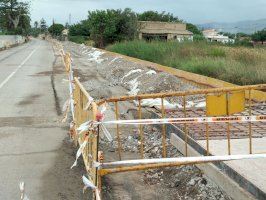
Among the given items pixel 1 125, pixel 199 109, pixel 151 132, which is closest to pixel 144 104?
pixel 199 109

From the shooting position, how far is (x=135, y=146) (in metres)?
8.99

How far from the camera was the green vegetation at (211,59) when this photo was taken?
1484 centimetres

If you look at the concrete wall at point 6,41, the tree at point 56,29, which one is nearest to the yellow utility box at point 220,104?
the concrete wall at point 6,41

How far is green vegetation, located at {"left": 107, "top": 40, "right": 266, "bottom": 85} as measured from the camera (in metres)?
14.8

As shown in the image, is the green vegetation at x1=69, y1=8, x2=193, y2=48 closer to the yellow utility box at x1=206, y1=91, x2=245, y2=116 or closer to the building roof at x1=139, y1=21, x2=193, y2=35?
the building roof at x1=139, y1=21, x2=193, y2=35

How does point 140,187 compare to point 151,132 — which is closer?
point 140,187

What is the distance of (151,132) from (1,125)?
353 centimetres

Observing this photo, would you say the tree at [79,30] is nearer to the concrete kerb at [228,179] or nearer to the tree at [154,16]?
the tree at [154,16]

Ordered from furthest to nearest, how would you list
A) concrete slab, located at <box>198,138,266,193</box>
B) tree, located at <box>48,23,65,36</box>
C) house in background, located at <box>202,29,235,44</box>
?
1. tree, located at <box>48,23,65,36</box>
2. house in background, located at <box>202,29,235,44</box>
3. concrete slab, located at <box>198,138,266,193</box>

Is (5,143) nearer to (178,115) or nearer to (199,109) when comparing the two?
(178,115)

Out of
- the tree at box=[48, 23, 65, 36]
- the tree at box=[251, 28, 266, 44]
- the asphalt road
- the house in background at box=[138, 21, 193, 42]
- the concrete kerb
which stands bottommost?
the asphalt road

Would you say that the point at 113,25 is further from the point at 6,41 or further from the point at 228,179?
the point at 228,179

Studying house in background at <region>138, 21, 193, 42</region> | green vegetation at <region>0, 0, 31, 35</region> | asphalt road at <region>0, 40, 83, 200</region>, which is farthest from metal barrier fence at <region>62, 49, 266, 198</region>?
green vegetation at <region>0, 0, 31, 35</region>

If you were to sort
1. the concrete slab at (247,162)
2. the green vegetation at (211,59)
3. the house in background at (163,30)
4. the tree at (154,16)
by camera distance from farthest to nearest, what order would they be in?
1. the tree at (154,16)
2. the house in background at (163,30)
3. the green vegetation at (211,59)
4. the concrete slab at (247,162)
